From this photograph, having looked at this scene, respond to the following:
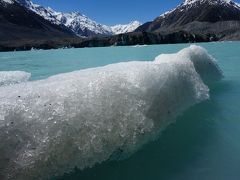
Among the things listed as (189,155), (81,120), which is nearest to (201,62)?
(189,155)

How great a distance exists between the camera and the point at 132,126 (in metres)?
6.23

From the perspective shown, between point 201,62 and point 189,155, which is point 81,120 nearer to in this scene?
point 189,155

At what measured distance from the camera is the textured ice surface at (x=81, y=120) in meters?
5.06

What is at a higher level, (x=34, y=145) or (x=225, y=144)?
(x=34, y=145)

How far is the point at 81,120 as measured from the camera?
18.7ft

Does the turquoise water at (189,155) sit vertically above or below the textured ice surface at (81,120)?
below

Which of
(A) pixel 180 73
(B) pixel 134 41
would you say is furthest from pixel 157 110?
(B) pixel 134 41

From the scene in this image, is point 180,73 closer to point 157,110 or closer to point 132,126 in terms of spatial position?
point 157,110

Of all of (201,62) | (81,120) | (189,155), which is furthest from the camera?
(201,62)

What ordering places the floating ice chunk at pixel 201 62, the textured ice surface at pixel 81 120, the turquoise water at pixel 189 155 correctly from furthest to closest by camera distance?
1. the floating ice chunk at pixel 201 62
2. the turquoise water at pixel 189 155
3. the textured ice surface at pixel 81 120

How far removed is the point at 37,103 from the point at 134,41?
15281cm

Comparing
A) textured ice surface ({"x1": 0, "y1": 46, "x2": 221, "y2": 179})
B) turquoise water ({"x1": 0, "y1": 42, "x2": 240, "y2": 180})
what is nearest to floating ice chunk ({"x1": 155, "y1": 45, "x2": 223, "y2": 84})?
turquoise water ({"x1": 0, "y1": 42, "x2": 240, "y2": 180})

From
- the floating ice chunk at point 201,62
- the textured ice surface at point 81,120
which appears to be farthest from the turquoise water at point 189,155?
the floating ice chunk at point 201,62

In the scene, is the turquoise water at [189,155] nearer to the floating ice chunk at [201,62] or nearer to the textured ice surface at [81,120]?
the textured ice surface at [81,120]
